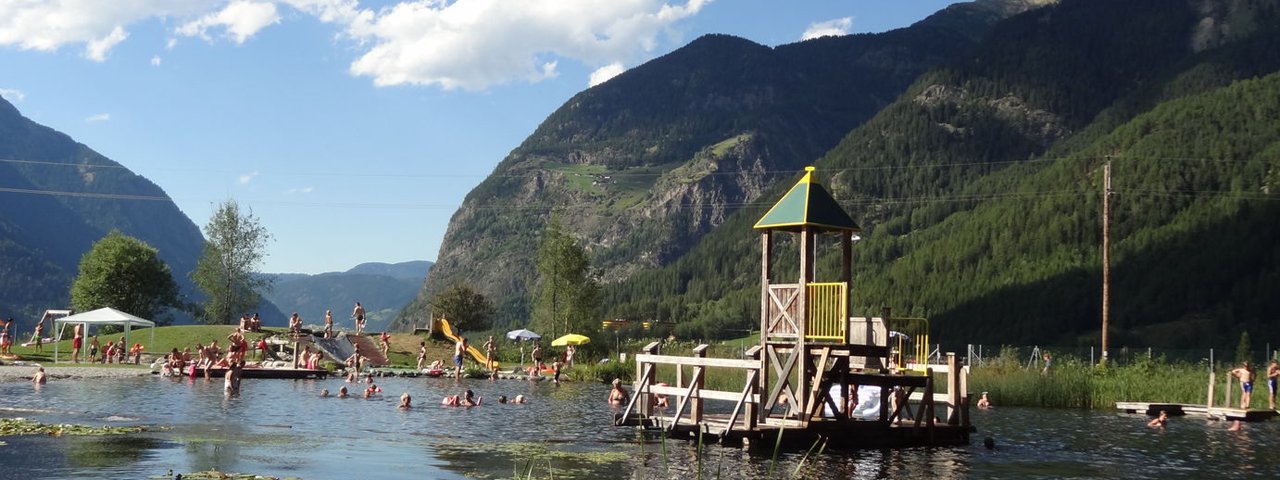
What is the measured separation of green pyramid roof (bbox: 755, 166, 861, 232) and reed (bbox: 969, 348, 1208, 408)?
22.5 metres

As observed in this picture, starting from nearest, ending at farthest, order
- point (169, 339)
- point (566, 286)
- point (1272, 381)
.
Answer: point (1272, 381) → point (169, 339) → point (566, 286)

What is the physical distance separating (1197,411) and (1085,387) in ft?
18.1

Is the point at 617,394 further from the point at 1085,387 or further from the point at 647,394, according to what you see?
the point at 1085,387

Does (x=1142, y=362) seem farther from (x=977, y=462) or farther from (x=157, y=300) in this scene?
(x=157, y=300)

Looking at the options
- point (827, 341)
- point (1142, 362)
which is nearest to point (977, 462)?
point (827, 341)

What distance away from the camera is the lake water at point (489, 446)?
2556 centimetres

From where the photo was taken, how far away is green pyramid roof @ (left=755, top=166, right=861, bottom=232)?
102 feet

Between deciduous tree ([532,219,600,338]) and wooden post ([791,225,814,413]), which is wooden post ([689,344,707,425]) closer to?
wooden post ([791,225,814,413])

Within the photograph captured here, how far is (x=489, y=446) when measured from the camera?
3144cm

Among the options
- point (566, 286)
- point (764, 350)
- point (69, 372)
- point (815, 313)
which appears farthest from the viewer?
point (566, 286)

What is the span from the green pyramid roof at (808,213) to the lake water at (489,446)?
590 cm

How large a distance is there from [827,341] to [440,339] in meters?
57.3

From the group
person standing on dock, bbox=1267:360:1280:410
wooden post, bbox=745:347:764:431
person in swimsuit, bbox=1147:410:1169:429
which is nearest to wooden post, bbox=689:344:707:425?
wooden post, bbox=745:347:764:431

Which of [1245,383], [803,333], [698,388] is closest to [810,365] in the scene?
[803,333]
